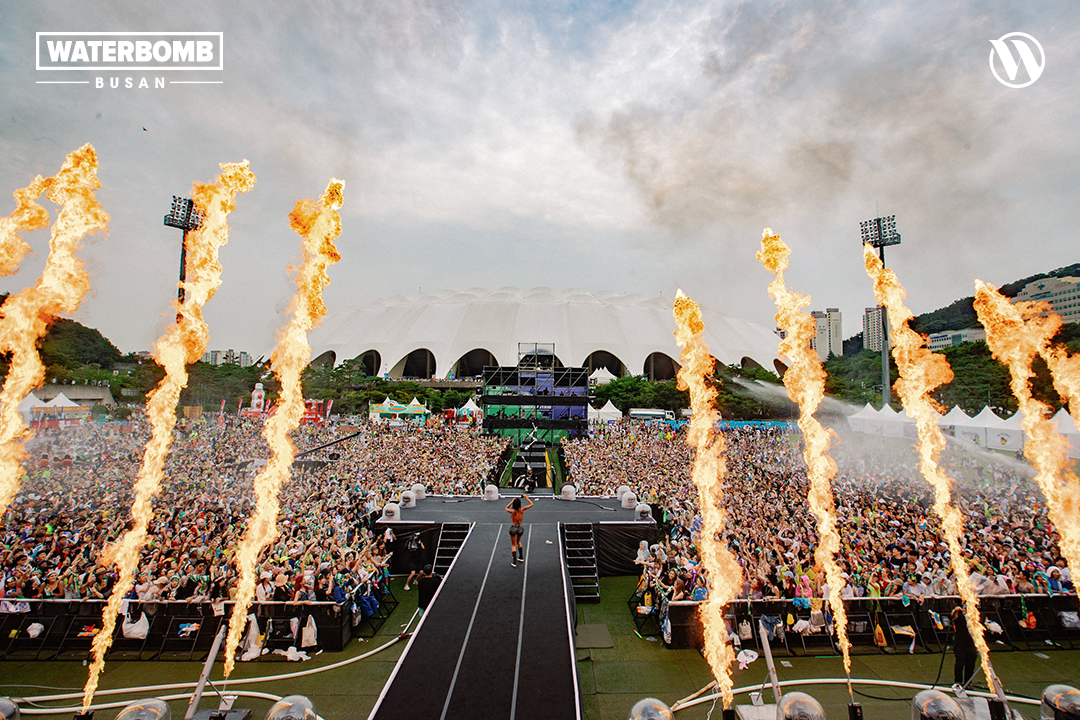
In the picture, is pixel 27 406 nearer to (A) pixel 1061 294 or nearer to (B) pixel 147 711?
(B) pixel 147 711

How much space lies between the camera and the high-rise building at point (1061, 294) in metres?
47.3

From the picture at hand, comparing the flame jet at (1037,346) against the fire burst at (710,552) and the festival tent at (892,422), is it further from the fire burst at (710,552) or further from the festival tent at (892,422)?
the festival tent at (892,422)

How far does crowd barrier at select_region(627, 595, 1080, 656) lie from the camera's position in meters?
8.26

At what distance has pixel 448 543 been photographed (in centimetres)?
1211

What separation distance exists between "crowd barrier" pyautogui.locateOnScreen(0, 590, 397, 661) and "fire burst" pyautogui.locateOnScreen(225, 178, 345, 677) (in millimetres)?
539

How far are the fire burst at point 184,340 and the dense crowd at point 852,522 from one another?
335 inches

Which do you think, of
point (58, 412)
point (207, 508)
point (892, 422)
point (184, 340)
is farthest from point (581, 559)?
point (58, 412)

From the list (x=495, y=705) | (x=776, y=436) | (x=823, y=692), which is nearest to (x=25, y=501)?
(x=495, y=705)

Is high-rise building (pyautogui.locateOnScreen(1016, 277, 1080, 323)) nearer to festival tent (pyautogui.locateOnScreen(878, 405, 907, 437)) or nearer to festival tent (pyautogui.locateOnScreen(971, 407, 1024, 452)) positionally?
festival tent (pyautogui.locateOnScreen(878, 405, 907, 437))

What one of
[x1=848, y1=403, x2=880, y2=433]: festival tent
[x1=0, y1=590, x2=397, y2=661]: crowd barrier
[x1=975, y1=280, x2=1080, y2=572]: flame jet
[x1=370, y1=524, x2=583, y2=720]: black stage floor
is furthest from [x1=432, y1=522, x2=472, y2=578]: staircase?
[x1=848, y1=403, x2=880, y2=433]: festival tent

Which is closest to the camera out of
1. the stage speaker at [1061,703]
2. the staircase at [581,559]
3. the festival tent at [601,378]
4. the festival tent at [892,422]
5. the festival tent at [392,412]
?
the stage speaker at [1061,703]

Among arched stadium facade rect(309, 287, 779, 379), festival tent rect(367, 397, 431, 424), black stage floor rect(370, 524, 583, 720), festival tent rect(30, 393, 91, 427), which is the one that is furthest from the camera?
arched stadium facade rect(309, 287, 779, 379)

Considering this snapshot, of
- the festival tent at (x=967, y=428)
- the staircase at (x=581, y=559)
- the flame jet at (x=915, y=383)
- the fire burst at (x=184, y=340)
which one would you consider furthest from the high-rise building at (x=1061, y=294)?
the fire burst at (x=184, y=340)

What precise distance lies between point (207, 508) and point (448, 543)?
691 cm
